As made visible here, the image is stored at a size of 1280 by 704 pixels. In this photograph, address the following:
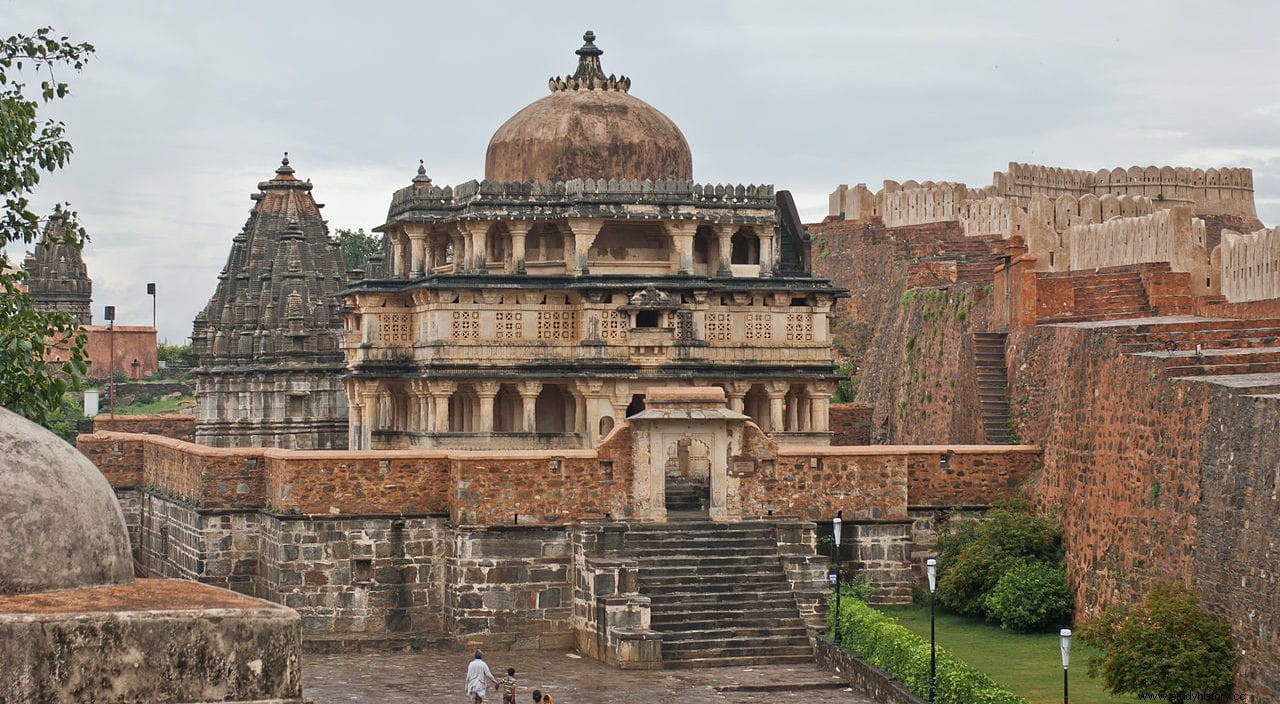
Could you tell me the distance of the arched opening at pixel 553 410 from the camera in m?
38.1

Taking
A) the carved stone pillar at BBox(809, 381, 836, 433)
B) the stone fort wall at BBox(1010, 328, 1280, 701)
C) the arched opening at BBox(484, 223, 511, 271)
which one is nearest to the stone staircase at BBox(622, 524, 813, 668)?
the stone fort wall at BBox(1010, 328, 1280, 701)

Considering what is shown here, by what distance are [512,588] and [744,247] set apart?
11.8 meters

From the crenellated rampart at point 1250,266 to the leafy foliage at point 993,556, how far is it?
5283mm

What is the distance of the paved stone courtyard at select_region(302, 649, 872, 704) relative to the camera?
2636cm

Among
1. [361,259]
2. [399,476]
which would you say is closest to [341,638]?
[399,476]

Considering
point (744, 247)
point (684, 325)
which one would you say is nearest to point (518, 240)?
point (684, 325)

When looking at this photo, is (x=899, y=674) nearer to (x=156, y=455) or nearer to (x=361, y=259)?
(x=156, y=455)

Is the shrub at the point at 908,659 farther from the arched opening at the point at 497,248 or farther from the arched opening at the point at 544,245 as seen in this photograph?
the arched opening at the point at 497,248

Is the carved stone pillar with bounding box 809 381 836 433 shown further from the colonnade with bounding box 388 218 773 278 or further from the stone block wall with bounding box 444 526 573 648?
the stone block wall with bounding box 444 526 573 648

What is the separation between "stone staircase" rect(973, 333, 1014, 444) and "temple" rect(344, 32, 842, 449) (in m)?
2.80

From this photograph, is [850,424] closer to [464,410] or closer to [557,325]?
[557,325]

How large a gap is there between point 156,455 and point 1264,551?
2189 centimetres

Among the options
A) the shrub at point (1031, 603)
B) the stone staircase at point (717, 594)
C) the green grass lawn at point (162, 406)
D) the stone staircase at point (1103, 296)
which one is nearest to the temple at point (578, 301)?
Result: the stone staircase at point (1103, 296)

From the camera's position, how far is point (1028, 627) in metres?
29.2
